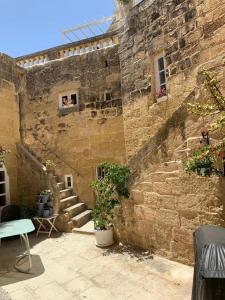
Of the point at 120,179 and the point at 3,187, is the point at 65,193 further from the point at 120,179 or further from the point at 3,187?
the point at 120,179

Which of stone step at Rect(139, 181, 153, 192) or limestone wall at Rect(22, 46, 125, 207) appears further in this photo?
limestone wall at Rect(22, 46, 125, 207)

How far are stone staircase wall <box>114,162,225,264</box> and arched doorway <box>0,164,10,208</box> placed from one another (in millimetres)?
3559

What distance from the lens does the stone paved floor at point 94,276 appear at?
3893 millimetres

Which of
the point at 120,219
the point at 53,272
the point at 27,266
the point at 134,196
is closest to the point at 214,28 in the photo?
the point at 134,196

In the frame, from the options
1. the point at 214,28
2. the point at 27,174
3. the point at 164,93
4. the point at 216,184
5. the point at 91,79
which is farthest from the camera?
the point at 91,79

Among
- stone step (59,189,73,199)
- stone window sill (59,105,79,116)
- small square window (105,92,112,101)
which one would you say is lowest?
stone step (59,189,73,199)

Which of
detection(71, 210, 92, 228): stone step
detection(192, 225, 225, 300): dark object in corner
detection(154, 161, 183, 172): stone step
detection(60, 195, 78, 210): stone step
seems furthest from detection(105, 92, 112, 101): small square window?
detection(192, 225, 225, 300): dark object in corner

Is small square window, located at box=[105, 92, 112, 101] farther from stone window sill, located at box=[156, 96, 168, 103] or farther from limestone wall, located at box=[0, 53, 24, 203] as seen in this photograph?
limestone wall, located at box=[0, 53, 24, 203]

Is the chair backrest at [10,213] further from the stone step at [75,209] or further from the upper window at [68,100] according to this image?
the upper window at [68,100]

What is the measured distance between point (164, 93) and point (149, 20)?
2080 mm

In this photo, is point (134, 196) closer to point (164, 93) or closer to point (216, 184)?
point (216, 184)

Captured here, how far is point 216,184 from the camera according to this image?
4164 mm

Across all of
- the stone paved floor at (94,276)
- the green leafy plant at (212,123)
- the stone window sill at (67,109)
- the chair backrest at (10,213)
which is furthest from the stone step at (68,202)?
the green leafy plant at (212,123)

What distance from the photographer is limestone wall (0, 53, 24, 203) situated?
7.80 meters
